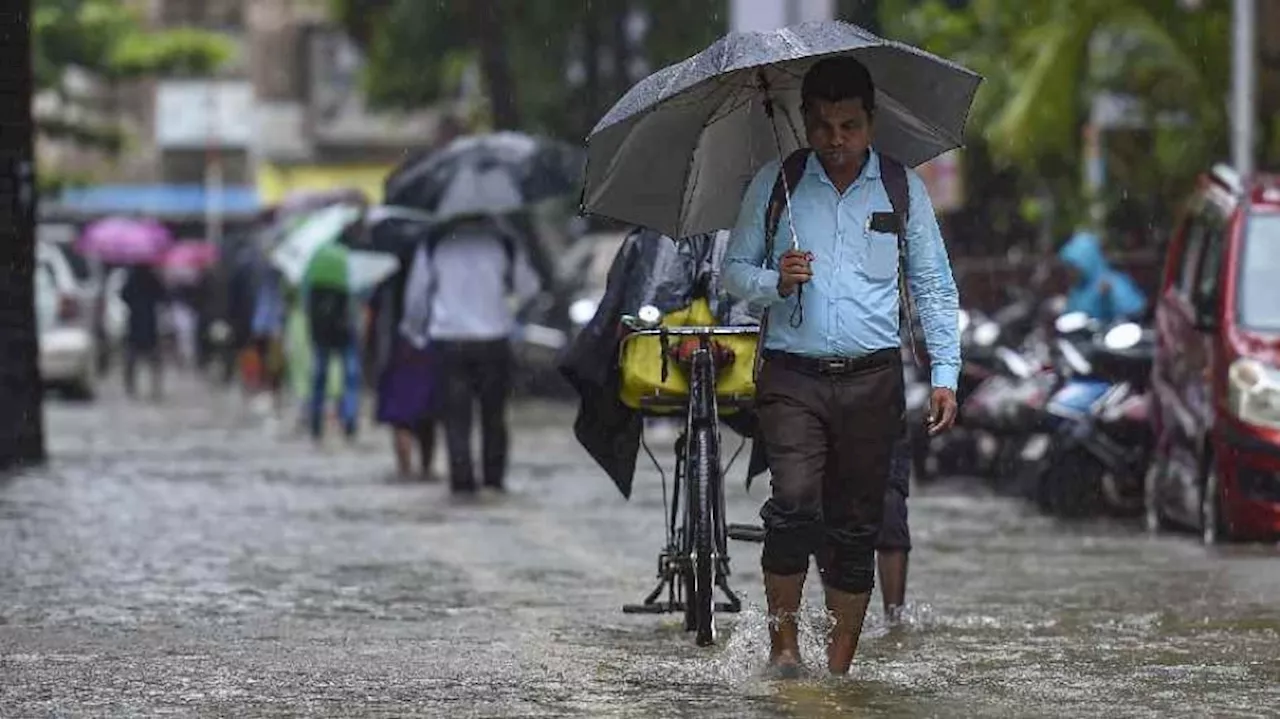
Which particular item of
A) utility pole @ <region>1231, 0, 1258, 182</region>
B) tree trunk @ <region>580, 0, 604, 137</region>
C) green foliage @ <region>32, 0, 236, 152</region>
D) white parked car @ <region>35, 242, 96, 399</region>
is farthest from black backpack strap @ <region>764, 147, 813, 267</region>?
green foliage @ <region>32, 0, 236, 152</region>

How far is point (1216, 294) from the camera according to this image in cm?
1505

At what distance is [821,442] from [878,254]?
1.83 feet

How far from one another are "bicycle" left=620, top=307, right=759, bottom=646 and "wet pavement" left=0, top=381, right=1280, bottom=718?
17 cm

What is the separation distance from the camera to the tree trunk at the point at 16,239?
69.2 feet

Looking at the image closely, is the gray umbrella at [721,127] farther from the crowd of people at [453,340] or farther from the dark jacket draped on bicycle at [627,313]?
the crowd of people at [453,340]

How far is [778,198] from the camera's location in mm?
9383

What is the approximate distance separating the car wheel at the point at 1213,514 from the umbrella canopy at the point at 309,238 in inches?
373

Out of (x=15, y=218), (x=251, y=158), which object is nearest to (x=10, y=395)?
(x=15, y=218)

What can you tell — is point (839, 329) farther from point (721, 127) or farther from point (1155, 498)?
point (1155, 498)

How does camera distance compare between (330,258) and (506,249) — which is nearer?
(506,249)

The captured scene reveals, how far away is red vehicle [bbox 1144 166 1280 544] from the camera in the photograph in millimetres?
14531

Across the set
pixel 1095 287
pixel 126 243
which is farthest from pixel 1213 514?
pixel 126 243

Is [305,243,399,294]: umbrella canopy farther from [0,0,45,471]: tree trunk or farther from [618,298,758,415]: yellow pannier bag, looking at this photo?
[618,298,758,415]: yellow pannier bag

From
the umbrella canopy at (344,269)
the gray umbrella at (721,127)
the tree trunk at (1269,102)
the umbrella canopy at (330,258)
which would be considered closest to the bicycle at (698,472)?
the gray umbrella at (721,127)
